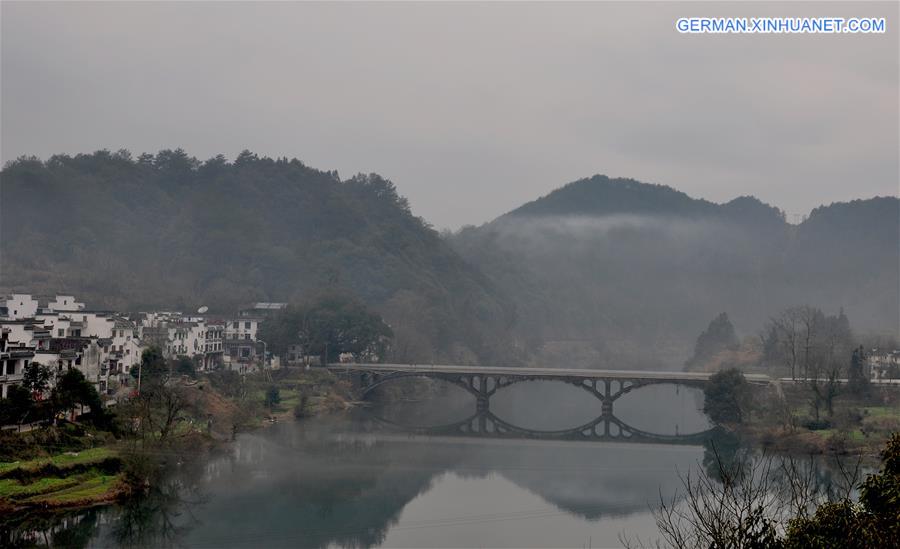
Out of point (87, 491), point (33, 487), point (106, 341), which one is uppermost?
point (106, 341)

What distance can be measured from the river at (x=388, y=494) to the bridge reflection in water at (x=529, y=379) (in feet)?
5.85

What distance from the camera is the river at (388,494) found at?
93.2 ft

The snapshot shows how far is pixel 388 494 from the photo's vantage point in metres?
35.6

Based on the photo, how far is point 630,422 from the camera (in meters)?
58.3

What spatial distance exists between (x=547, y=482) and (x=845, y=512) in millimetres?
22478

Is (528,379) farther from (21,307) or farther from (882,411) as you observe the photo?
(21,307)

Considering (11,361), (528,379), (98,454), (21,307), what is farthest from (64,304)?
(528,379)

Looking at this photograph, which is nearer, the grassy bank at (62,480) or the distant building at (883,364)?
the grassy bank at (62,480)

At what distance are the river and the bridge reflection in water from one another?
1.78m

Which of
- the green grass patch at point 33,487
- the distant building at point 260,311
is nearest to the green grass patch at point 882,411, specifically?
the green grass patch at point 33,487

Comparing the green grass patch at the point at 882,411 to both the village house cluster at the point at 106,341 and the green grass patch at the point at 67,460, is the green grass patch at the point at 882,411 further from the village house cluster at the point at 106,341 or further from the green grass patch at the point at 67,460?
the village house cluster at the point at 106,341

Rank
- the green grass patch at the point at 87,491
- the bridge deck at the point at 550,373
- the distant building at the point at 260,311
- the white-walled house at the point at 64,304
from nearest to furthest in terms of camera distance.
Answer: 1. the green grass patch at the point at 87,491
2. the white-walled house at the point at 64,304
3. the bridge deck at the point at 550,373
4. the distant building at the point at 260,311

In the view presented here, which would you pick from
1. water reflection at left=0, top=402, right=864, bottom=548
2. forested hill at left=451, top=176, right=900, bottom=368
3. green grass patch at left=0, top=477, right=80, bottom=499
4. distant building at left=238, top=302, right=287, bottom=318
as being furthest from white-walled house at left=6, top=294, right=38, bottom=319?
forested hill at left=451, top=176, right=900, bottom=368

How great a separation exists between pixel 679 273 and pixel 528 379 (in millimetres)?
119295
